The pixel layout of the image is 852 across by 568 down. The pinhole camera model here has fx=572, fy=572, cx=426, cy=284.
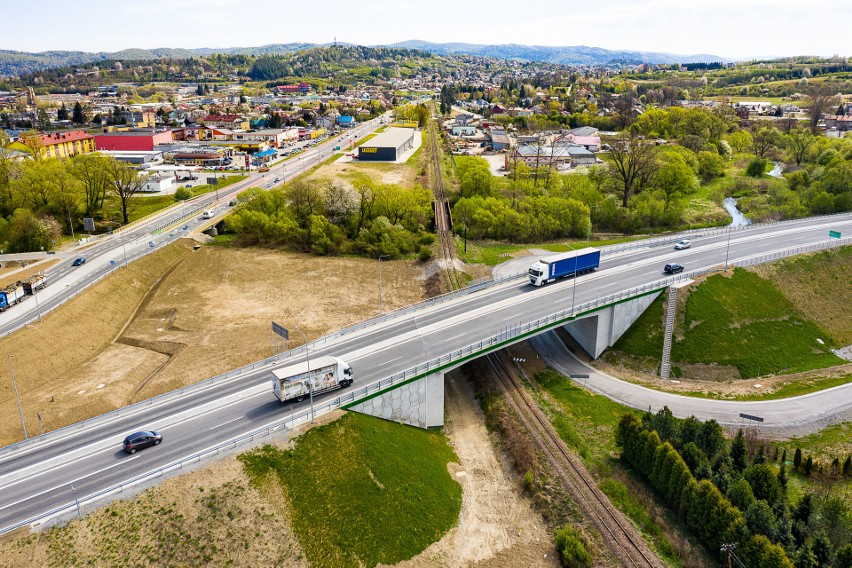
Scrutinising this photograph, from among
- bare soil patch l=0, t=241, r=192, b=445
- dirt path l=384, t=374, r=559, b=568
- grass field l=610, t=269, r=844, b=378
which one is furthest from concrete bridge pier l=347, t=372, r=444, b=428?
bare soil patch l=0, t=241, r=192, b=445

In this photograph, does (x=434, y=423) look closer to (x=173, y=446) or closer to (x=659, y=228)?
(x=173, y=446)

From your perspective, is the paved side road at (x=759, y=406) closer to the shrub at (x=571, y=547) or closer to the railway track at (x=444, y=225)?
the shrub at (x=571, y=547)

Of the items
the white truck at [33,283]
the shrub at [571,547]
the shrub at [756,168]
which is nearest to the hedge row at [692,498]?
the shrub at [571,547]

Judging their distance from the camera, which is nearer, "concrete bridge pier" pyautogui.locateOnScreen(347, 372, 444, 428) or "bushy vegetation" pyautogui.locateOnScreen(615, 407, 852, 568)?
"bushy vegetation" pyautogui.locateOnScreen(615, 407, 852, 568)

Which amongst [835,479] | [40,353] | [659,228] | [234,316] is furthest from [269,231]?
[835,479]

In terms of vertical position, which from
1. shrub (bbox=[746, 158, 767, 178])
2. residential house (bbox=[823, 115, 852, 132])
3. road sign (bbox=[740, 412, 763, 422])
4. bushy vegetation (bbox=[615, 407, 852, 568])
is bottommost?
road sign (bbox=[740, 412, 763, 422])

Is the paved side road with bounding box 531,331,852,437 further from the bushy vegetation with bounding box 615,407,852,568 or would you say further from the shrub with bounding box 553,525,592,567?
the shrub with bounding box 553,525,592,567
